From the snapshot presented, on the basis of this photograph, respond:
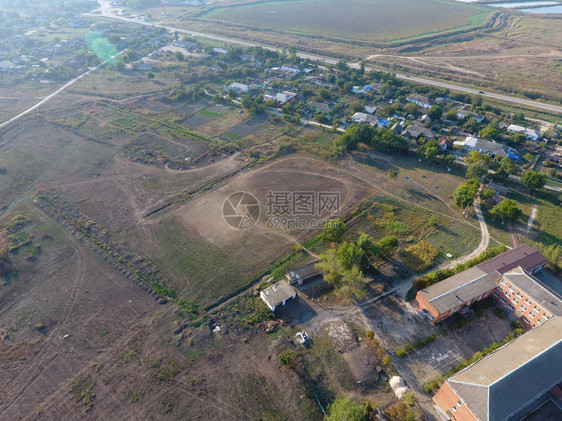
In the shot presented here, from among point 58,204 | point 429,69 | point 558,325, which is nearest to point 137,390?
point 58,204

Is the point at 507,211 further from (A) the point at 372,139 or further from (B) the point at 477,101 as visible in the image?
(B) the point at 477,101

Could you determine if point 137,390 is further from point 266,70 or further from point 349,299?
point 266,70

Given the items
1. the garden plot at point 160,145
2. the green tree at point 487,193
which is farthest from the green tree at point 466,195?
the garden plot at point 160,145

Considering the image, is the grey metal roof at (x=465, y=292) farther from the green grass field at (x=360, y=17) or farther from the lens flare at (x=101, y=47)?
the lens flare at (x=101, y=47)

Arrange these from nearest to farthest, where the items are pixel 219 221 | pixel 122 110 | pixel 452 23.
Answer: pixel 219 221 < pixel 122 110 < pixel 452 23

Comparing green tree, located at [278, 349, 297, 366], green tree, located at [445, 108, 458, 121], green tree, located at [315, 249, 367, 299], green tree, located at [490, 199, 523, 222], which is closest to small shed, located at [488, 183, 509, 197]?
green tree, located at [490, 199, 523, 222]

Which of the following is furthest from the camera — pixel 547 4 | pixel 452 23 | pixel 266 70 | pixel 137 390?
pixel 547 4
